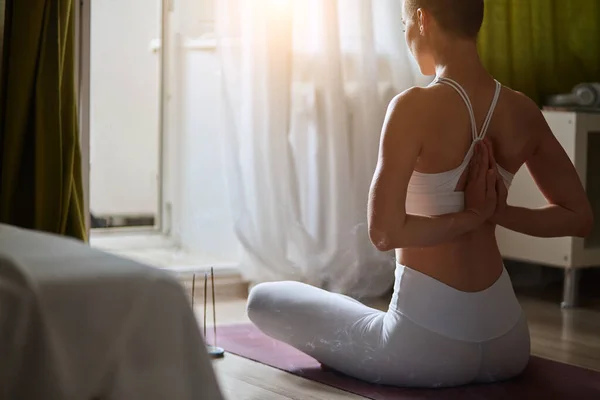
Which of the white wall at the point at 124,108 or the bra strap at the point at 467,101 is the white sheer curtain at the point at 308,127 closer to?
the bra strap at the point at 467,101

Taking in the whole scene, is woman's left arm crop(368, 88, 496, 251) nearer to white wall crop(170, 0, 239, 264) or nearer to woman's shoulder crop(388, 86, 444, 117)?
woman's shoulder crop(388, 86, 444, 117)

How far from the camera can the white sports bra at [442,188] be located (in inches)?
75.0

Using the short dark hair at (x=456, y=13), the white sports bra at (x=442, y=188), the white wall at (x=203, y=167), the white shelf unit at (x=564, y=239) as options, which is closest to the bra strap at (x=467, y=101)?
the white sports bra at (x=442, y=188)

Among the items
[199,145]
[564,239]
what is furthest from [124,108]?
[564,239]

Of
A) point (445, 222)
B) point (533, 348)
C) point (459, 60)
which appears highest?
point (459, 60)

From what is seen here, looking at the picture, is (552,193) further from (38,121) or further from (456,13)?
(38,121)

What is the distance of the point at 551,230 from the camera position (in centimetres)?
202

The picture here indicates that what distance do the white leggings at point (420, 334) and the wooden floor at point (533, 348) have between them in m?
0.10

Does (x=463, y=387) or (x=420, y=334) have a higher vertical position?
(x=420, y=334)

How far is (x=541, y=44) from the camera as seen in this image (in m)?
3.41

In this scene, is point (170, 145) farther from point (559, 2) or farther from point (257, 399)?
point (257, 399)

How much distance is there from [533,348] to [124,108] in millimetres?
2315

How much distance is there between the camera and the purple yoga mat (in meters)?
1.91

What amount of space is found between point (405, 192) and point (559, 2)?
1.93 m
